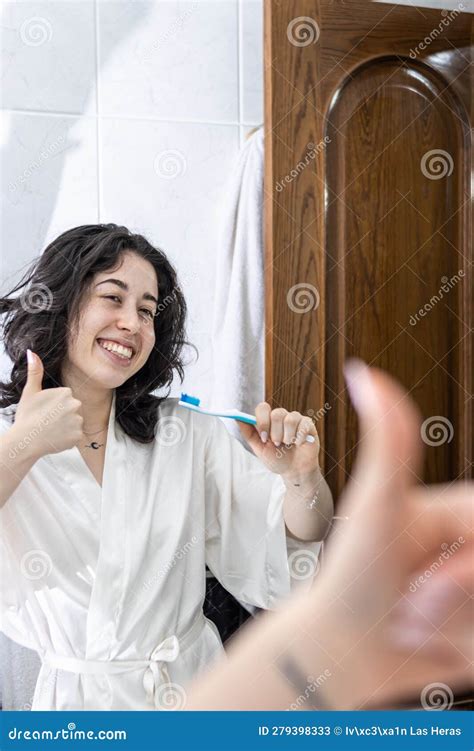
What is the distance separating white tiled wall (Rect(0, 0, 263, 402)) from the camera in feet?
2.69

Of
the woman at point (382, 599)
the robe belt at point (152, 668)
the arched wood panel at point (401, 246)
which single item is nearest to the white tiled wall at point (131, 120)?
the arched wood panel at point (401, 246)

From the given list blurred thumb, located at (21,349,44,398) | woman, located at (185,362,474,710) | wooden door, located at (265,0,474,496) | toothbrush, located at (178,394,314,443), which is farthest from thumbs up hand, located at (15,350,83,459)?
woman, located at (185,362,474,710)

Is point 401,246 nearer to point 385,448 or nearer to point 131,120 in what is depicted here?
point 131,120

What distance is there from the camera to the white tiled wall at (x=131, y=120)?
32.3 inches

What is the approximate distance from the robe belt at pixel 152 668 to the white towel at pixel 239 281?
0.28 m

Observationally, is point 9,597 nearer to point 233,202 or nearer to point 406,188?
point 233,202

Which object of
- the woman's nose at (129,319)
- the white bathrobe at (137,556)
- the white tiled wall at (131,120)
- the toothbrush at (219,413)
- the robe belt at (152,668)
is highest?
the white tiled wall at (131,120)

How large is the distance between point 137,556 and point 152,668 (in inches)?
4.7

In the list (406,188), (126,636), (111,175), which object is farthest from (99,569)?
(406,188)

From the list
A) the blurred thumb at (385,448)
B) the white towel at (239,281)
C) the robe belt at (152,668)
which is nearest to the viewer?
the blurred thumb at (385,448)

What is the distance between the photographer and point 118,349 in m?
0.82

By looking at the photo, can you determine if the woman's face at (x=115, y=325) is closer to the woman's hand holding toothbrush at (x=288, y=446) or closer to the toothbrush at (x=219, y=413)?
the toothbrush at (x=219, y=413)

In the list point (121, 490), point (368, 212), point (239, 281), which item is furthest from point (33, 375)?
point (368, 212)

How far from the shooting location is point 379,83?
3.23ft
